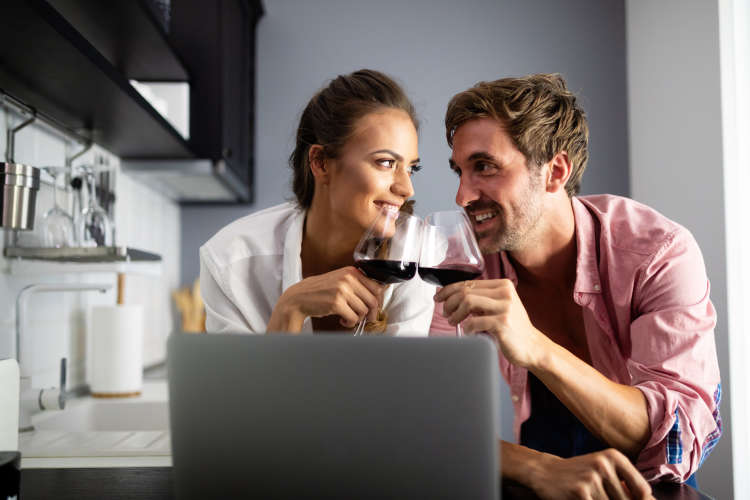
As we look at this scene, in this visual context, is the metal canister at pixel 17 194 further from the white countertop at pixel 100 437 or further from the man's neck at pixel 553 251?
the man's neck at pixel 553 251

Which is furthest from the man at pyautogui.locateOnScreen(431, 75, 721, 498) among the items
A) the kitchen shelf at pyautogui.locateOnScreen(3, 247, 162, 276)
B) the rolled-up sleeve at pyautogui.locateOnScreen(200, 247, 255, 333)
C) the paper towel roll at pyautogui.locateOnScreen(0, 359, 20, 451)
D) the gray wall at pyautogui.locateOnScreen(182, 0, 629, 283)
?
the gray wall at pyautogui.locateOnScreen(182, 0, 629, 283)

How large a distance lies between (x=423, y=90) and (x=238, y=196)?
107 centimetres

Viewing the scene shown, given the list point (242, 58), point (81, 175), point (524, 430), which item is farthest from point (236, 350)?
point (242, 58)

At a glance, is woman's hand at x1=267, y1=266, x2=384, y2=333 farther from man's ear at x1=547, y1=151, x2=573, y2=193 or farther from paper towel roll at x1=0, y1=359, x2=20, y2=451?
man's ear at x1=547, y1=151, x2=573, y2=193

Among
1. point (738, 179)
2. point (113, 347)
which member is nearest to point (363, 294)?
point (113, 347)

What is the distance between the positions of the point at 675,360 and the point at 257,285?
0.88 metres

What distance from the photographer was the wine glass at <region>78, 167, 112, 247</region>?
5.63ft

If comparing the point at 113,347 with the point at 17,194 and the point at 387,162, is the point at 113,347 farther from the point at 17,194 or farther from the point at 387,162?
the point at 387,162

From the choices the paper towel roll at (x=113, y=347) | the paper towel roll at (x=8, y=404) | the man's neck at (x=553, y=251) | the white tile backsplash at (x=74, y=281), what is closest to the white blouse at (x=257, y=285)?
the man's neck at (x=553, y=251)

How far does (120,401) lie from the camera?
77.5 inches

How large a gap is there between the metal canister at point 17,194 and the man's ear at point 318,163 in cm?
65

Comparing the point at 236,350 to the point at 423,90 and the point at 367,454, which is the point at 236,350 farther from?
the point at 423,90

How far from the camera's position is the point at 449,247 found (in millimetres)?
1031

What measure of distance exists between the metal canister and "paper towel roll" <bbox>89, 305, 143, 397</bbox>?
2.61 feet
